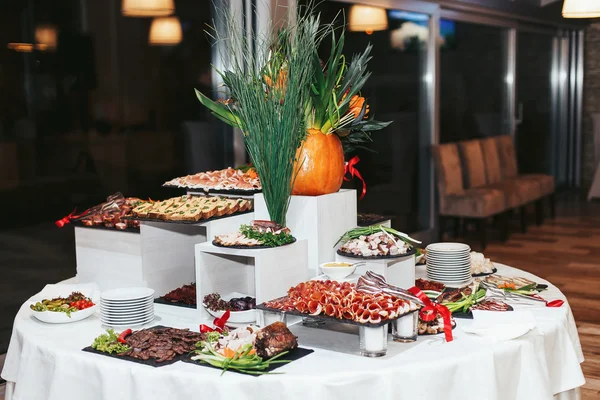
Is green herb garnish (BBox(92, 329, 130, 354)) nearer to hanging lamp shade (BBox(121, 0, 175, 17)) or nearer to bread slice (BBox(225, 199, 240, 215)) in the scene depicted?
bread slice (BBox(225, 199, 240, 215))

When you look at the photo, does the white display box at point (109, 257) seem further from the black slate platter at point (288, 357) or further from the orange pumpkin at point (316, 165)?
the black slate platter at point (288, 357)

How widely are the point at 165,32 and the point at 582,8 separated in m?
3.77

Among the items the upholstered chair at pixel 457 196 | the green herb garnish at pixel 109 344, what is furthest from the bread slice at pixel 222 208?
the upholstered chair at pixel 457 196

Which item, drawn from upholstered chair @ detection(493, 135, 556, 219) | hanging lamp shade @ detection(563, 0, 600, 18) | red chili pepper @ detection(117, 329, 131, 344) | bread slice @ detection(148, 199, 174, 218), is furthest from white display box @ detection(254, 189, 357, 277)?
upholstered chair @ detection(493, 135, 556, 219)

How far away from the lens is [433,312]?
2.28m

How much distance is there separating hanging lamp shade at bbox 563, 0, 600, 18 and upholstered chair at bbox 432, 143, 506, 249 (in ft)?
5.18

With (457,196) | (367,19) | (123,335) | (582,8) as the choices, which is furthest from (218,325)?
(582,8)

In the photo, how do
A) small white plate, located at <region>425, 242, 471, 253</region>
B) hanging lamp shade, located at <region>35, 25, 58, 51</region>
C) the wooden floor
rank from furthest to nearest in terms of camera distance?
1. the wooden floor
2. hanging lamp shade, located at <region>35, 25, 58, 51</region>
3. small white plate, located at <region>425, 242, 471, 253</region>

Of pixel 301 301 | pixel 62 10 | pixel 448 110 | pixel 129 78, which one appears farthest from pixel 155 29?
pixel 448 110

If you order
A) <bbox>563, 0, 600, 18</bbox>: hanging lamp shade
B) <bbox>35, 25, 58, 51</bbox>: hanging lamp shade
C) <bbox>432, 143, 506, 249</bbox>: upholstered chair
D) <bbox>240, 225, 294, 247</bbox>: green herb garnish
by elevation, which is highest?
<bbox>563, 0, 600, 18</bbox>: hanging lamp shade

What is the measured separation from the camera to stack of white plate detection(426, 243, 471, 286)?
112 inches

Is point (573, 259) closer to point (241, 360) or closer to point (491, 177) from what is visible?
point (491, 177)

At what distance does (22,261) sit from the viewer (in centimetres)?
418

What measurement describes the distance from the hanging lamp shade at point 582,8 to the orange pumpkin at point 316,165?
4859 millimetres
